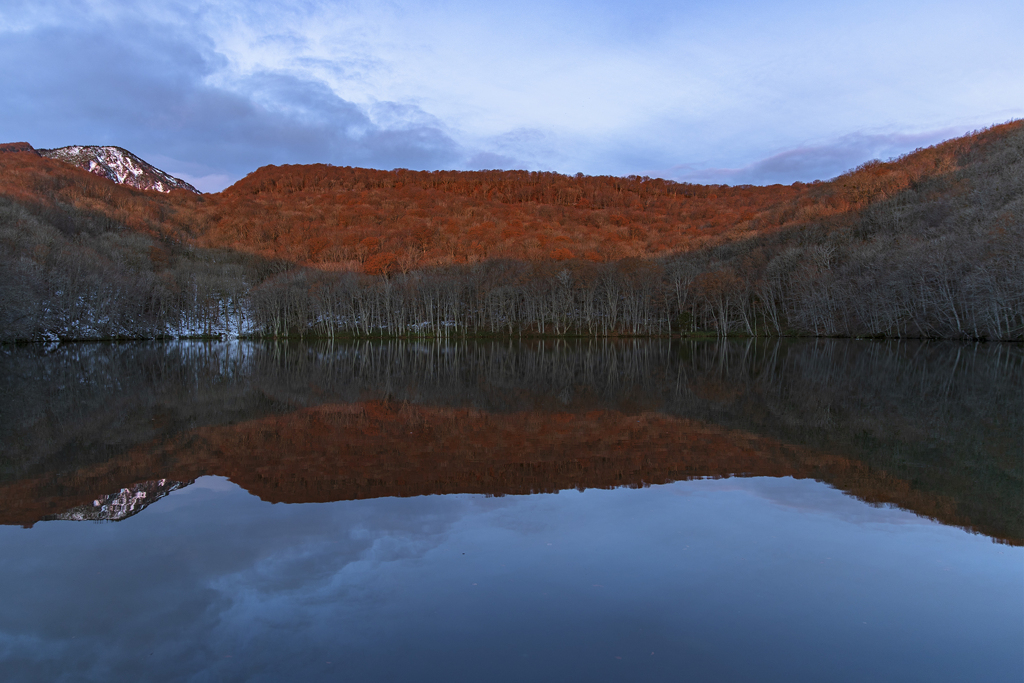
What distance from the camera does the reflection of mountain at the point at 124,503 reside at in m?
6.98

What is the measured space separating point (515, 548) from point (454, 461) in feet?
12.3

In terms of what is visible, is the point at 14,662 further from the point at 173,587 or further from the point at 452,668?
the point at 452,668

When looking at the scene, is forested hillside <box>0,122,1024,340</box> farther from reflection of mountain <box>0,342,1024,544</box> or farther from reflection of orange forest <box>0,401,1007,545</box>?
reflection of orange forest <box>0,401,1007,545</box>

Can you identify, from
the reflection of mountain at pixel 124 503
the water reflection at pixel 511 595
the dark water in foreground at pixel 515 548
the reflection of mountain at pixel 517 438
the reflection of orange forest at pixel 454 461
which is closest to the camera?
the water reflection at pixel 511 595

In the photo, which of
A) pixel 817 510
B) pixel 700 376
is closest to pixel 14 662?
pixel 817 510

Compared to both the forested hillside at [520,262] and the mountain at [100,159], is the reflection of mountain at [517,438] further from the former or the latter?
the mountain at [100,159]

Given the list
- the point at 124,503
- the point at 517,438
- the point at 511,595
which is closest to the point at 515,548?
the point at 511,595

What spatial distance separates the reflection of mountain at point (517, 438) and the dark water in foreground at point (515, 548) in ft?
0.29

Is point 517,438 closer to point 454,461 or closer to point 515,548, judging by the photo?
point 454,461

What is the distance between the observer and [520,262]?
82.4m

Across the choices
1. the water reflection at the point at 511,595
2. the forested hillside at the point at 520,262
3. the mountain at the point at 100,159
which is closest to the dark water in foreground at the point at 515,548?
the water reflection at the point at 511,595

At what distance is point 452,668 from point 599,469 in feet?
18.2

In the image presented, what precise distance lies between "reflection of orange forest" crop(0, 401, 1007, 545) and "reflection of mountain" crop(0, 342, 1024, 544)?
47mm

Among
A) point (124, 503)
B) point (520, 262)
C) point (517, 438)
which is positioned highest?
point (520, 262)
